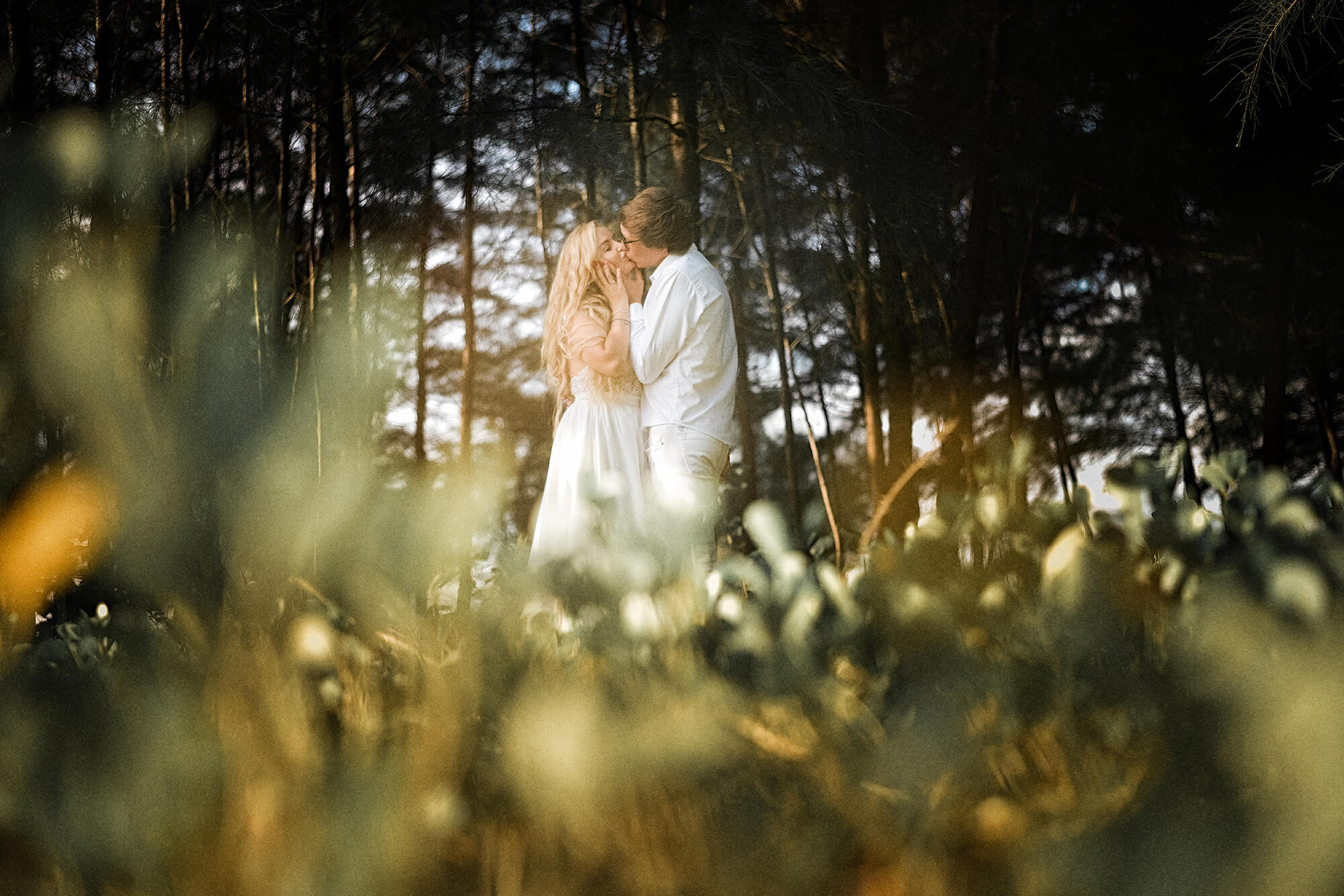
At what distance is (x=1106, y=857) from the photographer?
32cm

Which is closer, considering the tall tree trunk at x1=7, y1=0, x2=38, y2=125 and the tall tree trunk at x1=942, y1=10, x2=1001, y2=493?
the tall tree trunk at x1=7, y1=0, x2=38, y2=125

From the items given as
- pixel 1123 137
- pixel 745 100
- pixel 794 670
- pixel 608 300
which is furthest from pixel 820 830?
pixel 1123 137

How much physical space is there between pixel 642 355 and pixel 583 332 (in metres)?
0.18

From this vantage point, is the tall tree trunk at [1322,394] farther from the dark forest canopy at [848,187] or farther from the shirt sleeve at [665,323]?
→ the shirt sleeve at [665,323]

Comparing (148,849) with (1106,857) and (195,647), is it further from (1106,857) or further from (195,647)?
(1106,857)

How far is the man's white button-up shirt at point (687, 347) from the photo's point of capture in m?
2.49

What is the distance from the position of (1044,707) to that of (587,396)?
2.25m

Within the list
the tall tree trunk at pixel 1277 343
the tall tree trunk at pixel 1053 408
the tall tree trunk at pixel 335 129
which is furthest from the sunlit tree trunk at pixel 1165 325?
the tall tree trunk at pixel 335 129

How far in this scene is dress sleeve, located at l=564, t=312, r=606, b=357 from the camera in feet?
8.40

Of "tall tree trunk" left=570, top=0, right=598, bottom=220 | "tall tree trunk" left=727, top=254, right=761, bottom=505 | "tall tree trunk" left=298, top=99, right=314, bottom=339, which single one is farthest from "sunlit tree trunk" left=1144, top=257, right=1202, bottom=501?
"tall tree trunk" left=298, top=99, right=314, bottom=339

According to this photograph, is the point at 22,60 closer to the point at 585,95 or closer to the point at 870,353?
the point at 585,95

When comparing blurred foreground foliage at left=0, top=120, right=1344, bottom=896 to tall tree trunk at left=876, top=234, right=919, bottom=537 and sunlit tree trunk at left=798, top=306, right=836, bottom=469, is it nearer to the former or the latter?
tall tree trunk at left=876, top=234, right=919, bottom=537

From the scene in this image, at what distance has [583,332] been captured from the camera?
8.41 ft

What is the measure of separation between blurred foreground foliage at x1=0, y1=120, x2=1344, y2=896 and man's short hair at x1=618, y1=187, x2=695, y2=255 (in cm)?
202
